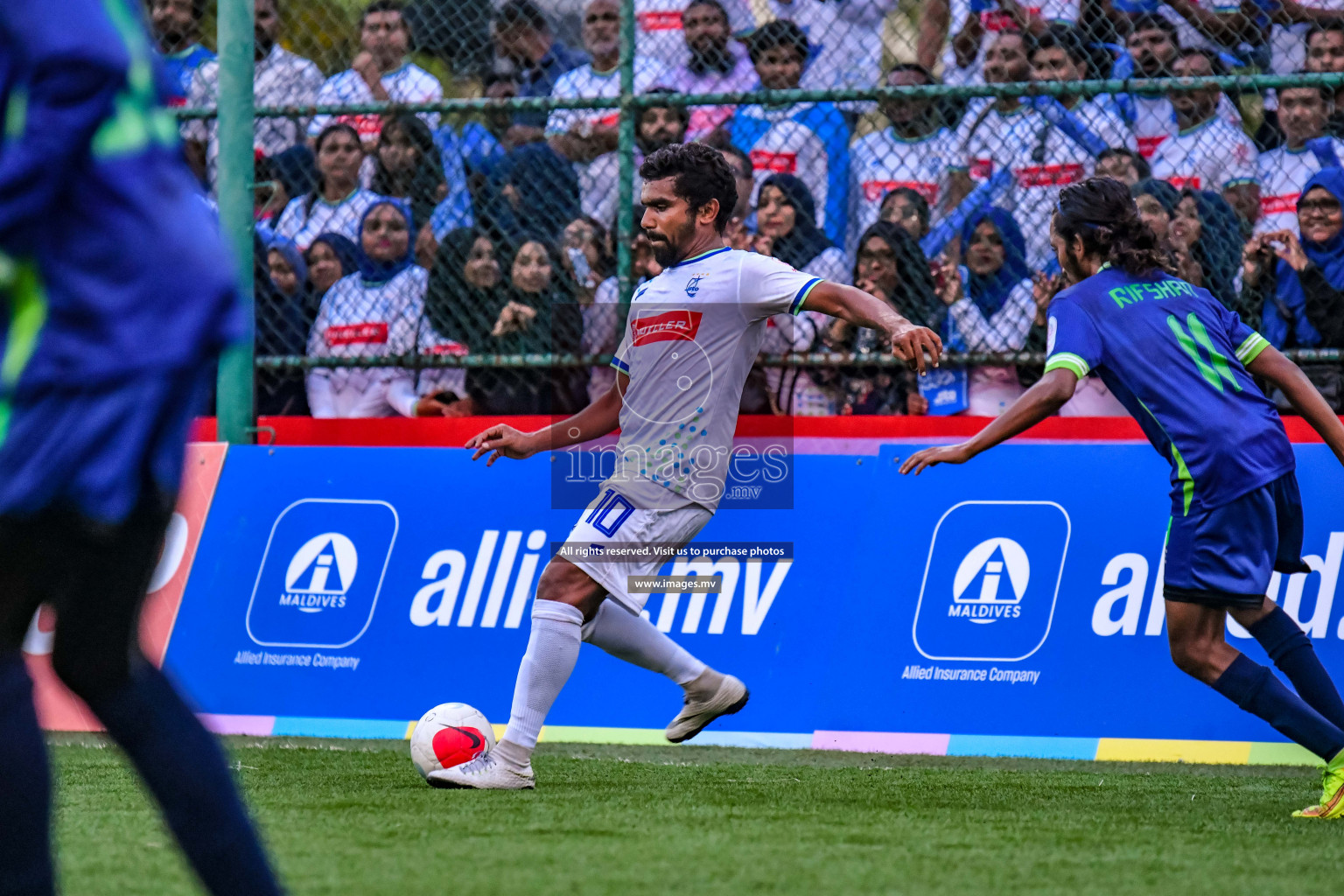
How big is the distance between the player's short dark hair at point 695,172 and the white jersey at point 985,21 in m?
2.46

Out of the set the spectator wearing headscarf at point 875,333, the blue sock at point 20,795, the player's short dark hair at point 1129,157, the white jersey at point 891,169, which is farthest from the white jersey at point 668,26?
the blue sock at point 20,795

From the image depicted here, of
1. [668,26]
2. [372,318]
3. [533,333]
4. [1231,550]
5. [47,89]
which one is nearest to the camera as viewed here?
[47,89]

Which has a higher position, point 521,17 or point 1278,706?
point 521,17

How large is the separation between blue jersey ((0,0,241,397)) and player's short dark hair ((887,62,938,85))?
5.33 m

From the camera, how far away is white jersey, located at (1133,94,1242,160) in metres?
6.75

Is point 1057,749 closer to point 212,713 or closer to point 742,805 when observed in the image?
point 742,805

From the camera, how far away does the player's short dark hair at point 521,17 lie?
8.12 m

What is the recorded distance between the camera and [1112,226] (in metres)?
5.05

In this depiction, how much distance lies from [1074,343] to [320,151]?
4187 mm

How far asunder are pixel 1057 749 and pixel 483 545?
8.00ft

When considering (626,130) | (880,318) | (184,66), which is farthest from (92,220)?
(184,66)

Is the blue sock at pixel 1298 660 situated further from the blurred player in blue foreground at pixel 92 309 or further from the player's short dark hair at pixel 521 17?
the player's short dark hair at pixel 521 17

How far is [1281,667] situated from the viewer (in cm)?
503

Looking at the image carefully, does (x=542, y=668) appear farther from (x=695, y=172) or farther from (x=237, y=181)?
(x=237, y=181)
